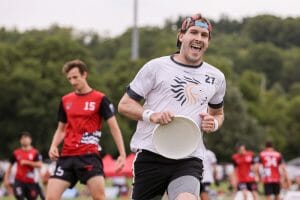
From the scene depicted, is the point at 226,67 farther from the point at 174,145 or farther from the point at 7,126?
the point at 174,145

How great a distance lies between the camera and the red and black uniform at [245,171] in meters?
25.8

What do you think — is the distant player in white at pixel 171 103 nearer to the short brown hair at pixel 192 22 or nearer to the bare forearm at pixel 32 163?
the short brown hair at pixel 192 22

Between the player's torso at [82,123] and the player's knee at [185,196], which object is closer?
the player's knee at [185,196]

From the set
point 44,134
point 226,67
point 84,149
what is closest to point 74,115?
point 84,149

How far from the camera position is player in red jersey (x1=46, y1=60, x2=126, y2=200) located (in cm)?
1175

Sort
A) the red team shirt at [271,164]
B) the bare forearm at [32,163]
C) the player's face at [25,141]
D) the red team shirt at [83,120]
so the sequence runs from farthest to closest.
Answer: the red team shirt at [271,164], the player's face at [25,141], the bare forearm at [32,163], the red team shirt at [83,120]

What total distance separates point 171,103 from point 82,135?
145 inches

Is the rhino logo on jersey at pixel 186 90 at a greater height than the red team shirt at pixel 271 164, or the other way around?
the rhino logo on jersey at pixel 186 90

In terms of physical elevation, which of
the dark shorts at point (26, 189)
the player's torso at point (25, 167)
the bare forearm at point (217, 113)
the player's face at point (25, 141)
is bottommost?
the dark shorts at point (26, 189)

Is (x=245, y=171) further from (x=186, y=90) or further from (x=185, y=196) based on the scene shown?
(x=185, y=196)

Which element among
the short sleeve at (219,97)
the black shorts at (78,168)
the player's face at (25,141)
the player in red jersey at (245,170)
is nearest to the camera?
the short sleeve at (219,97)

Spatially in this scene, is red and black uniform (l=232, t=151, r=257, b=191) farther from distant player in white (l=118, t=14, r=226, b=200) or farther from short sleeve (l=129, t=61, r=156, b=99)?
short sleeve (l=129, t=61, r=156, b=99)

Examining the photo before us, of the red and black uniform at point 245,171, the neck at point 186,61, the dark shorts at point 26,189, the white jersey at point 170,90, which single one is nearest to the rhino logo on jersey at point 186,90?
the white jersey at point 170,90

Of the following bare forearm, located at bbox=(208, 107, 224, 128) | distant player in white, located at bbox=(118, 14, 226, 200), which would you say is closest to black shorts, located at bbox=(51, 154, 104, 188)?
bare forearm, located at bbox=(208, 107, 224, 128)
